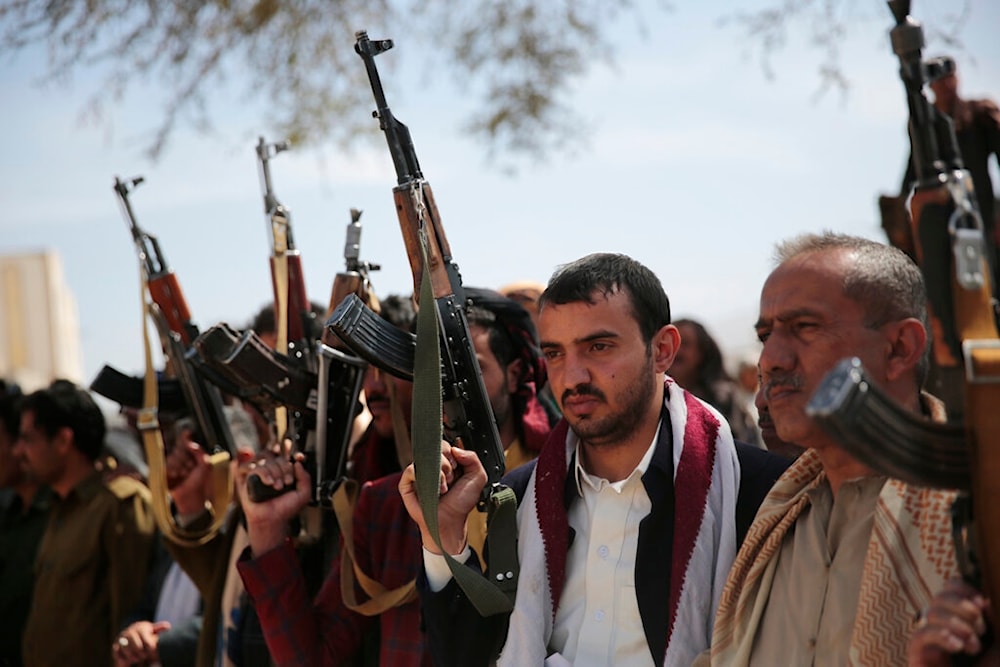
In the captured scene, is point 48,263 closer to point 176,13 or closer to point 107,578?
point 176,13

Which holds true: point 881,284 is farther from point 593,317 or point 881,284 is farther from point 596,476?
point 596,476

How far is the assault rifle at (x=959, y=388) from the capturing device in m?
1.88

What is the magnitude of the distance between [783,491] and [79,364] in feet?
88.8

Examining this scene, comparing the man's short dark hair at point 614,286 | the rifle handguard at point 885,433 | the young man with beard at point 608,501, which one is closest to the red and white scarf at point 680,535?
the young man with beard at point 608,501

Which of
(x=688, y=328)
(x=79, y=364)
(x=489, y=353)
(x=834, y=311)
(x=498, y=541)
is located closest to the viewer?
(x=834, y=311)

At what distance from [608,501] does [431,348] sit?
65cm

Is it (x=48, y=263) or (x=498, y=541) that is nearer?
(x=498, y=541)

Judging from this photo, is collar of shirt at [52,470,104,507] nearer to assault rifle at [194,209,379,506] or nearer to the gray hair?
assault rifle at [194,209,379,506]

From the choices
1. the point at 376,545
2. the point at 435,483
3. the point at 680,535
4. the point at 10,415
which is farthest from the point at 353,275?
the point at 10,415

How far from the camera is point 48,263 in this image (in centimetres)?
2475

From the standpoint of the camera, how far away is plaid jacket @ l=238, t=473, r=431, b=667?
3680mm

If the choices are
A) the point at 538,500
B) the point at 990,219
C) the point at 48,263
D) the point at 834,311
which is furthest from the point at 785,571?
the point at 48,263

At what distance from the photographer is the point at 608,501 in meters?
3.03

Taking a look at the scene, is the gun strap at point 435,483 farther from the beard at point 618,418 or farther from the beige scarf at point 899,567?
the beige scarf at point 899,567
